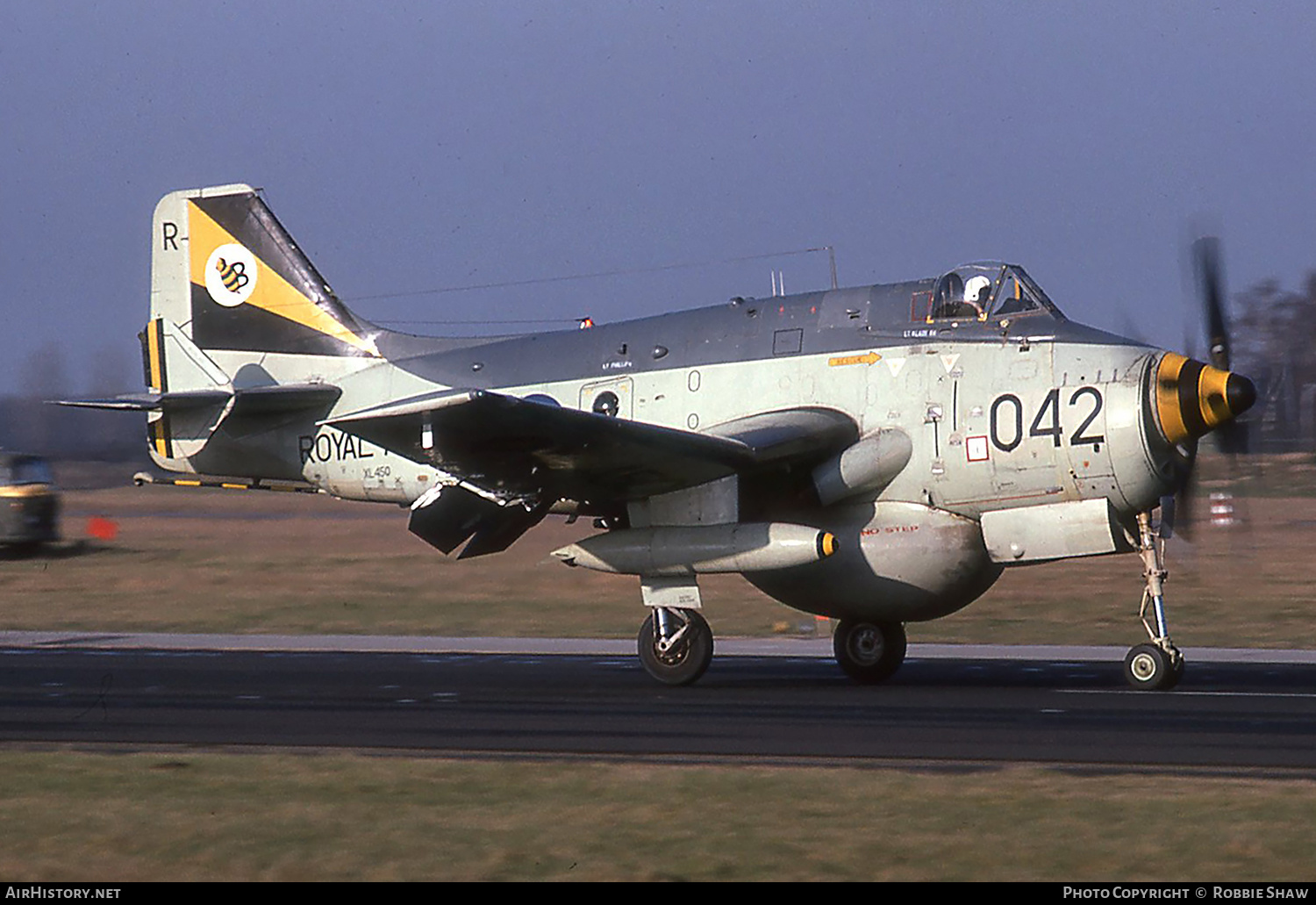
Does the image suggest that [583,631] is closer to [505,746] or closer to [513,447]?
[513,447]

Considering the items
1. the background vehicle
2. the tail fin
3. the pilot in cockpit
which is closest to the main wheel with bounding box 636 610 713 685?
the pilot in cockpit

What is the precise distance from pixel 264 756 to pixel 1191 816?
6.52 meters

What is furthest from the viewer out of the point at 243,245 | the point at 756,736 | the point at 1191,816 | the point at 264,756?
the point at 243,245

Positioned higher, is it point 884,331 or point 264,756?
point 884,331

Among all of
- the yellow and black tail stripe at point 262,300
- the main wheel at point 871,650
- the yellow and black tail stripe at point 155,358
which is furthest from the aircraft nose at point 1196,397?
the yellow and black tail stripe at point 155,358

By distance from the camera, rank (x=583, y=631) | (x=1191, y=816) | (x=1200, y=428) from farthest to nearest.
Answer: (x=583, y=631) < (x=1200, y=428) < (x=1191, y=816)

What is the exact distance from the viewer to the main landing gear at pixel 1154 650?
50.0 ft

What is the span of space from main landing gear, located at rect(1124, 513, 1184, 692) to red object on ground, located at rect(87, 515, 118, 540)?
27990 mm

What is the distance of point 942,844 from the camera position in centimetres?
845

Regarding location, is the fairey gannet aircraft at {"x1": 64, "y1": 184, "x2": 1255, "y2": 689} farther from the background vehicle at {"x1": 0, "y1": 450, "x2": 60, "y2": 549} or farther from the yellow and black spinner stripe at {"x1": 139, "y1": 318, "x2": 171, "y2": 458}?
the background vehicle at {"x1": 0, "y1": 450, "x2": 60, "y2": 549}

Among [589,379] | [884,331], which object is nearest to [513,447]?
[589,379]

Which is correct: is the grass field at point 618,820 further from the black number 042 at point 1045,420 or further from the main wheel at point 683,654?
the main wheel at point 683,654

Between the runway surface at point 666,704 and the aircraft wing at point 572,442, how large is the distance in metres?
2.13

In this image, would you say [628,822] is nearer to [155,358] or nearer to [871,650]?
[871,650]
